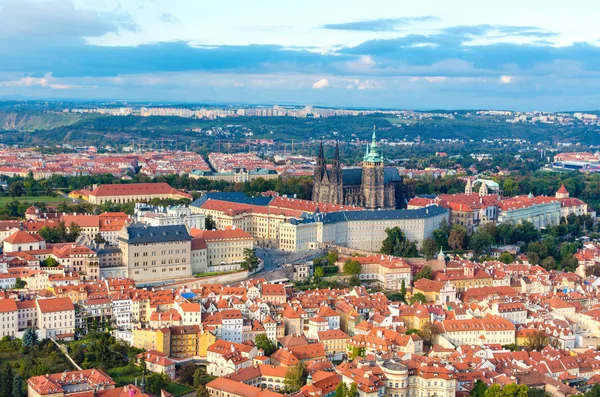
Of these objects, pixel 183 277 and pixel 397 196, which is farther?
pixel 397 196

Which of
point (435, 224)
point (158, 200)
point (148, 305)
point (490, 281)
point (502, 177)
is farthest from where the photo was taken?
point (502, 177)

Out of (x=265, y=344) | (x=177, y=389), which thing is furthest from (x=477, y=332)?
(x=177, y=389)

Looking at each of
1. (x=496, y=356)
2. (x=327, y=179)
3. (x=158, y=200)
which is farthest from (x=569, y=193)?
(x=496, y=356)

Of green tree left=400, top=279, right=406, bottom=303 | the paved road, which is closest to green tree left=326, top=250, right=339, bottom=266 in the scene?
the paved road

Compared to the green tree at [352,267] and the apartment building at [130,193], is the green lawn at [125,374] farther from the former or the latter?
the apartment building at [130,193]

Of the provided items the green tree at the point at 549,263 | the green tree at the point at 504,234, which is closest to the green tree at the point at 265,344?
the green tree at the point at 549,263

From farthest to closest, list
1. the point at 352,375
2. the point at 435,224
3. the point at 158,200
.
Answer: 1. the point at 158,200
2. the point at 435,224
3. the point at 352,375

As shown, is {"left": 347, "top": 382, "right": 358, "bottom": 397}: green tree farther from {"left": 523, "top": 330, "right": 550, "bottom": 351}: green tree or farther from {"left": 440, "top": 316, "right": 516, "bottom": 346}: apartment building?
{"left": 523, "top": 330, "right": 550, "bottom": 351}: green tree

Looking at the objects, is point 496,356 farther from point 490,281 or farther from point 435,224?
point 435,224
